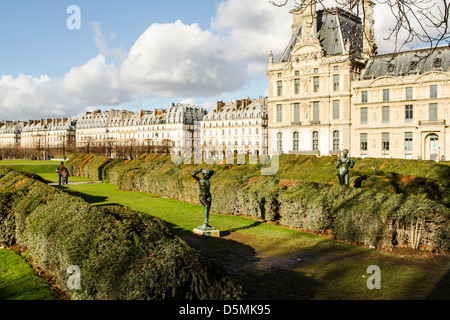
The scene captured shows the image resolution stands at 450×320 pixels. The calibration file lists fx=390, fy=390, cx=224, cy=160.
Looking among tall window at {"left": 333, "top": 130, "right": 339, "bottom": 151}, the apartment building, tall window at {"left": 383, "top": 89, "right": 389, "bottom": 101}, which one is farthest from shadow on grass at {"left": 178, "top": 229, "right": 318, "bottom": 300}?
the apartment building


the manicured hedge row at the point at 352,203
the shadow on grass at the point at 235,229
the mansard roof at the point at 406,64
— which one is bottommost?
the shadow on grass at the point at 235,229

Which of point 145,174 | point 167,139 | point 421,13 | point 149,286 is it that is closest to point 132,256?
point 149,286

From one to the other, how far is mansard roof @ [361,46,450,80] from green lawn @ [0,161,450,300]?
40451 mm

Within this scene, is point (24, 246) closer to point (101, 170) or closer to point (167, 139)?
point (101, 170)

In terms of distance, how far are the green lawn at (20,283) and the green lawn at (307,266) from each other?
3.68 metres

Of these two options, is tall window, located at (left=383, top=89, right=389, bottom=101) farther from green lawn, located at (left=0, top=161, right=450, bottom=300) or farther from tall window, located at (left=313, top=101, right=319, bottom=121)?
green lawn, located at (left=0, top=161, right=450, bottom=300)

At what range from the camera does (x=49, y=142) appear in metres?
136

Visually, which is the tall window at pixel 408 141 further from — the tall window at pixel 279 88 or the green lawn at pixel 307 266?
the green lawn at pixel 307 266

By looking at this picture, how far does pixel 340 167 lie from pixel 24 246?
451 inches

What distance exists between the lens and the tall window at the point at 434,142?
47.9 m

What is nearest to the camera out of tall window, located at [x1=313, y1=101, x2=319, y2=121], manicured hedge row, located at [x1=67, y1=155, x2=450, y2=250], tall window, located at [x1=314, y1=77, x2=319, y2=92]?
manicured hedge row, located at [x1=67, y1=155, x2=450, y2=250]

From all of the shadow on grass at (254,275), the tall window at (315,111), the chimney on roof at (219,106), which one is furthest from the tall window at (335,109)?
the shadow on grass at (254,275)

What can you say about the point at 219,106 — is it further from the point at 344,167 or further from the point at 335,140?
the point at 344,167

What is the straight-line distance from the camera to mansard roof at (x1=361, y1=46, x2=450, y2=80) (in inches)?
1871
